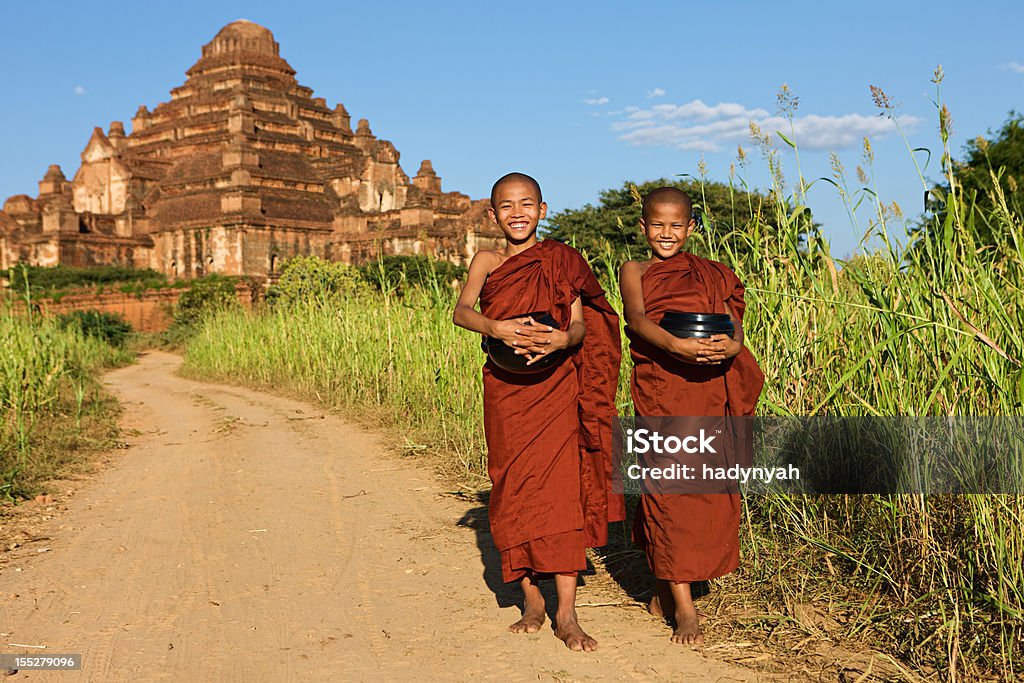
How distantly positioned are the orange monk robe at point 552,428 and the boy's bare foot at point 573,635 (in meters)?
0.18

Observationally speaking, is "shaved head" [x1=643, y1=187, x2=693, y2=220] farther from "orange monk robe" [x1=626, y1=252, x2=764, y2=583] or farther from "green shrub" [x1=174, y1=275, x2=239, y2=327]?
"green shrub" [x1=174, y1=275, x2=239, y2=327]

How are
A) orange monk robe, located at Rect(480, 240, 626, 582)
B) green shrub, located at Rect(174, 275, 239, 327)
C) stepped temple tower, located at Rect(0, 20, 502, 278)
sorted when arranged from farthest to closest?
stepped temple tower, located at Rect(0, 20, 502, 278) < green shrub, located at Rect(174, 275, 239, 327) < orange monk robe, located at Rect(480, 240, 626, 582)

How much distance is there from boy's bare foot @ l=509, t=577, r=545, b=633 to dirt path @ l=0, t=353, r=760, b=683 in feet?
0.14

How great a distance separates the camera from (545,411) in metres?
2.98

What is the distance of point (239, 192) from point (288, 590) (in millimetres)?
25832

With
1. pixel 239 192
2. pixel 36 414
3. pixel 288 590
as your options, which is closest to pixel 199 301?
pixel 239 192

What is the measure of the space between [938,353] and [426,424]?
178 inches

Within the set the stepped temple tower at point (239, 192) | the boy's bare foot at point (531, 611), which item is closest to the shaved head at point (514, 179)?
the boy's bare foot at point (531, 611)

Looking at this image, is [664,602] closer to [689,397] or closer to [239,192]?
[689,397]

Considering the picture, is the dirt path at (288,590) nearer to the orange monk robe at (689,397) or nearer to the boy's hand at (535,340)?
the orange monk robe at (689,397)

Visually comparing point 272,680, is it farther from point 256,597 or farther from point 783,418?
point 783,418

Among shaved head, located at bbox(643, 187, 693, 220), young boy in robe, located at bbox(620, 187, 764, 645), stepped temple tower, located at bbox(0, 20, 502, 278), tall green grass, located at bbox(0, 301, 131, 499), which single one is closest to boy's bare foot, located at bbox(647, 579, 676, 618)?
young boy in robe, located at bbox(620, 187, 764, 645)

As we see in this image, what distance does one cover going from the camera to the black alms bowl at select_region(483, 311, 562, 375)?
2.84 m

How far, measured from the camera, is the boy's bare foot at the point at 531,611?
3.02 metres
